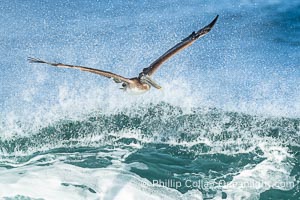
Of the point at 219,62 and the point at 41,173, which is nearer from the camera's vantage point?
the point at 41,173

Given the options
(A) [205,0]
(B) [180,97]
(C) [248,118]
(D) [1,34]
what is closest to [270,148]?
(C) [248,118]

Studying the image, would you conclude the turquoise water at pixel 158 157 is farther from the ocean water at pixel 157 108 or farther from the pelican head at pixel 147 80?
the pelican head at pixel 147 80

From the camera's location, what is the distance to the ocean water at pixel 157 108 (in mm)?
18609

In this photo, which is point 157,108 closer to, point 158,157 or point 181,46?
point 158,157

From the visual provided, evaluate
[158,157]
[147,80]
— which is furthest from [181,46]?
[158,157]

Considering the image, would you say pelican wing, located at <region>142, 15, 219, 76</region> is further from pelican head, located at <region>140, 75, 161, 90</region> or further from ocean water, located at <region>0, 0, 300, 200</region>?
ocean water, located at <region>0, 0, 300, 200</region>

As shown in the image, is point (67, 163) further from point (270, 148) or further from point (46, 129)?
point (270, 148)

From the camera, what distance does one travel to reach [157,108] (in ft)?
76.5

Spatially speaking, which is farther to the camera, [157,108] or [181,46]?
[157,108]

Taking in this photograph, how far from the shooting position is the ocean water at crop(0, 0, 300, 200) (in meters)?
18.6

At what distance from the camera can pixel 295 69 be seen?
2955 centimetres

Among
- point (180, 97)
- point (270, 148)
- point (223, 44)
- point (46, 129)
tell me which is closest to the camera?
point (270, 148)

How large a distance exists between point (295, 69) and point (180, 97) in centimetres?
759

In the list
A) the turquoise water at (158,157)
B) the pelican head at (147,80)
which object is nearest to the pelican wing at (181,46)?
the pelican head at (147,80)
